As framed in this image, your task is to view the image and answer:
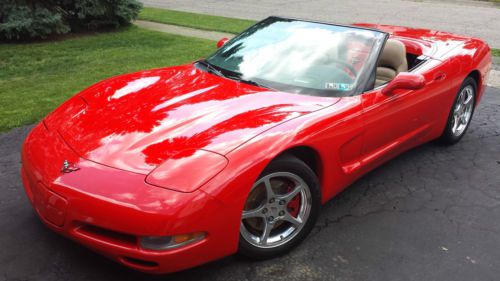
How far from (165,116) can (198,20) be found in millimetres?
9869

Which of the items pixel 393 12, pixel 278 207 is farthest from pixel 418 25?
pixel 278 207

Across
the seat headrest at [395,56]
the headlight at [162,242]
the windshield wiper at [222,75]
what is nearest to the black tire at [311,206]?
the headlight at [162,242]

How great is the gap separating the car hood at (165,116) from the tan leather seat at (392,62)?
130cm

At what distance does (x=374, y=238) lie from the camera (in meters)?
3.20

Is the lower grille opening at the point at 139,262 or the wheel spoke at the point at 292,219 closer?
the lower grille opening at the point at 139,262

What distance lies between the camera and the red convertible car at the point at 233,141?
2395 millimetres

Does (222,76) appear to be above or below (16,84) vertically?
above

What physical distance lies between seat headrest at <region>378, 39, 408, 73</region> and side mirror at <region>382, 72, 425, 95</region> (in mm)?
942

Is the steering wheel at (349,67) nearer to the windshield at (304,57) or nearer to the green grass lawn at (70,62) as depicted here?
the windshield at (304,57)

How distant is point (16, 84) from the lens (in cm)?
665

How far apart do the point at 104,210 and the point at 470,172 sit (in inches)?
129

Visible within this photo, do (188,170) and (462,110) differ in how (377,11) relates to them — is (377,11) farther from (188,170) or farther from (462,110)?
(188,170)

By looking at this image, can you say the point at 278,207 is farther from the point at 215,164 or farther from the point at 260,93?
the point at 260,93

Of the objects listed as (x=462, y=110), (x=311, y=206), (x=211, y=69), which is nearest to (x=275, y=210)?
(x=311, y=206)
